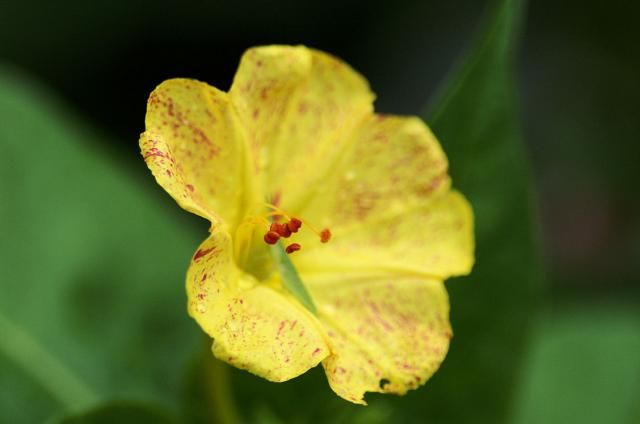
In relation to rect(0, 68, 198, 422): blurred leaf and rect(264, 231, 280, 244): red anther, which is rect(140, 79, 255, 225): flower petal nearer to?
rect(264, 231, 280, 244): red anther

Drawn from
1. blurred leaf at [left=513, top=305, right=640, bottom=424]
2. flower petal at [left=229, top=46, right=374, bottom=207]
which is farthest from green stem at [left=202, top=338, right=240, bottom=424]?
blurred leaf at [left=513, top=305, right=640, bottom=424]

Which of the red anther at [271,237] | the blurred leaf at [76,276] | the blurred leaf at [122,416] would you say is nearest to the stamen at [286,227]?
the red anther at [271,237]

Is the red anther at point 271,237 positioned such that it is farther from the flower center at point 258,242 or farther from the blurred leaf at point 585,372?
the blurred leaf at point 585,372

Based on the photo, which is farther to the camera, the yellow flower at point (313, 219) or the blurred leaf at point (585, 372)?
the blurred leaf at point (585, 372)

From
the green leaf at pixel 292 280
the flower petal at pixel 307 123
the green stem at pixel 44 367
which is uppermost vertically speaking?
the flower petal at pixel 307 123

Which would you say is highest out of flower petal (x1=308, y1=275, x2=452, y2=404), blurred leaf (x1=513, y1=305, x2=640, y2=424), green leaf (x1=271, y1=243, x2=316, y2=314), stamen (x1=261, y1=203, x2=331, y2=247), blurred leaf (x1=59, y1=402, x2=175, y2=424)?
stamen (x1=261, y1=203, x2=331, y2=247)

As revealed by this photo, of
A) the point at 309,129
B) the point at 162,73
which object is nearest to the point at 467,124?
the point at 309,129

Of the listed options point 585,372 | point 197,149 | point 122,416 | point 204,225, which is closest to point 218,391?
point 122,416
